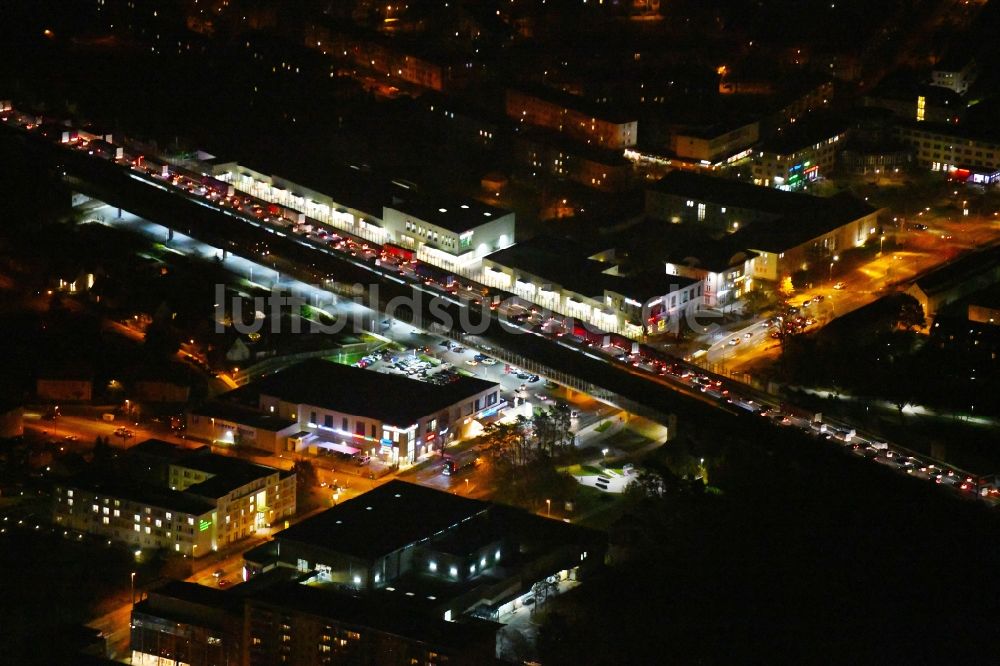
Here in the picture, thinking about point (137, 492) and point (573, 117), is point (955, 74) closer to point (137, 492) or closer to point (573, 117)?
point (573, 117)

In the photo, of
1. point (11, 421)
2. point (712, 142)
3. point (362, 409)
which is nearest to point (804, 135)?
point (712, 142)

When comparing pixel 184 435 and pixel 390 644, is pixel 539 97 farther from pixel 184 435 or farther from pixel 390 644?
pixel 390 644

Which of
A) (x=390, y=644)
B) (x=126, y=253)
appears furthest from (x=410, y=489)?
(x=126, y=253)

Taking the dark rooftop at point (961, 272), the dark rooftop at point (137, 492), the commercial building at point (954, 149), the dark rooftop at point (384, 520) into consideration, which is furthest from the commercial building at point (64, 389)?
the commercial building at point (954, 149)

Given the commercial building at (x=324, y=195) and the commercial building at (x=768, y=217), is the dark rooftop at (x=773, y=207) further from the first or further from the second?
the commercial building at (x=324, y=195)

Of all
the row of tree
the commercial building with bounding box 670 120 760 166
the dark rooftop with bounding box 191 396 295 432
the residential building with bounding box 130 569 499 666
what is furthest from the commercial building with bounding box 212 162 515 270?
the residential building with bounding box 130 569 499 666
